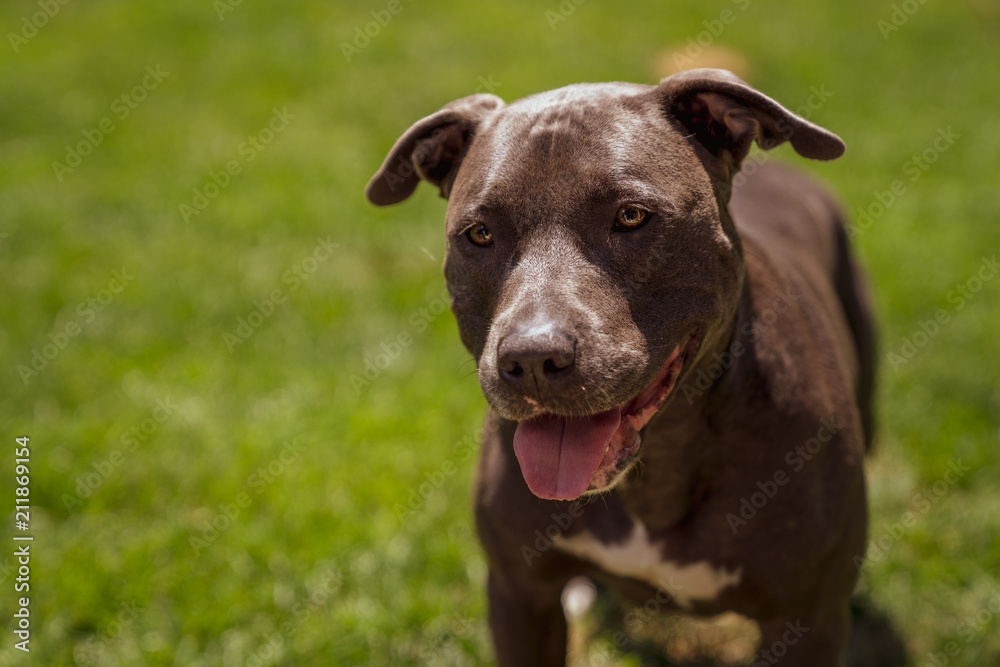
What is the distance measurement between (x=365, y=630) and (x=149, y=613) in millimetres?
840

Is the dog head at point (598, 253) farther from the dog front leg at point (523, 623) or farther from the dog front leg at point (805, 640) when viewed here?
the dog front leg at point (805, 640)

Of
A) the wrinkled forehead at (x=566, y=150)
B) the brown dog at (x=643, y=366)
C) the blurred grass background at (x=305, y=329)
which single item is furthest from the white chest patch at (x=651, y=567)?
the wrinkled forehead at (x=566, y=150)

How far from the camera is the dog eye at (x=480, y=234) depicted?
2.48 meters

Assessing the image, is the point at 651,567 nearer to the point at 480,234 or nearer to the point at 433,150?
the point at 480,234

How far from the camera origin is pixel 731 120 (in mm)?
2627

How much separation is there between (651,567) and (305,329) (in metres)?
3.15

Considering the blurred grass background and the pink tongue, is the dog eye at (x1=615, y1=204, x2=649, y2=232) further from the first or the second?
the blurred grass background

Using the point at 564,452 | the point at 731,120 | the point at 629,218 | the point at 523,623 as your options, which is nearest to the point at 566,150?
the point at 629,218

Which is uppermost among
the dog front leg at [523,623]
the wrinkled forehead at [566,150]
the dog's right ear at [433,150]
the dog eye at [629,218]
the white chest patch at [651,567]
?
the wrinkled forehead at [566,150]

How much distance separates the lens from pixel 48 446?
4.44 meters

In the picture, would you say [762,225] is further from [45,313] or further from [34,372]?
[45,313]

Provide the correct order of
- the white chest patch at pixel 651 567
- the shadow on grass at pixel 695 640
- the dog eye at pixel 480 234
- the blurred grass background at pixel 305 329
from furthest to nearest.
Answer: the blurred grass background at pixel 305 329 → the shadow on grass at pixel 695 640 → the white chest patch at pixel 651 567 → the dog eye at pixel 480 234

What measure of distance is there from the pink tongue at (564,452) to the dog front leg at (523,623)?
680 millimetres

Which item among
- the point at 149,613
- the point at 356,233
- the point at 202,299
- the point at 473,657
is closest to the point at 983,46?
the point at 356,233
